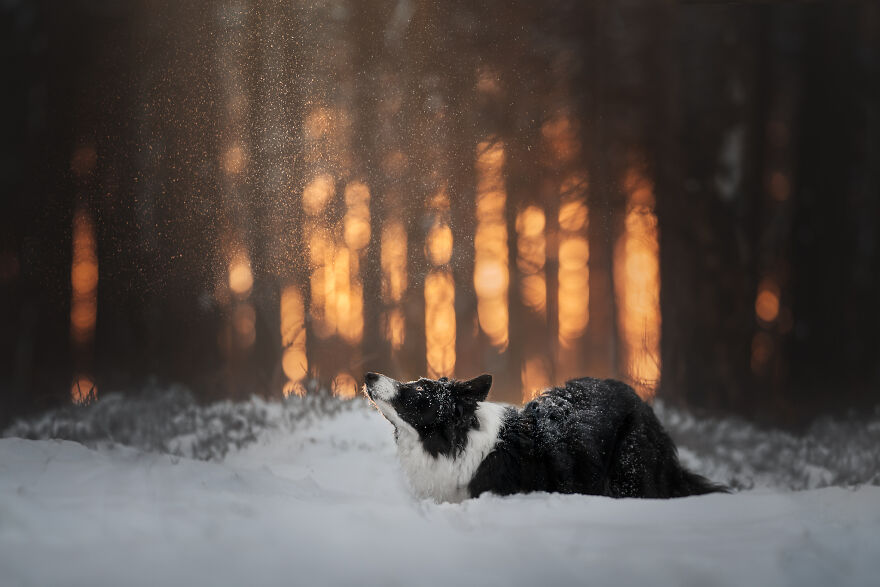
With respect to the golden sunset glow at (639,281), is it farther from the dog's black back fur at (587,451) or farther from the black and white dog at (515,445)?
the black and white dog at (515,445)

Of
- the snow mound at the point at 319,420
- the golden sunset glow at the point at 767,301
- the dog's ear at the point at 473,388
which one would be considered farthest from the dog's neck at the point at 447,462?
the golden sunset glow at the point at 767,301

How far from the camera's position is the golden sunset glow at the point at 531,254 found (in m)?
6.05

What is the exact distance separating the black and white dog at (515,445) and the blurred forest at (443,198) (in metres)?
1.97

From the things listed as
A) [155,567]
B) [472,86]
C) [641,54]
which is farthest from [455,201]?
[155,567]

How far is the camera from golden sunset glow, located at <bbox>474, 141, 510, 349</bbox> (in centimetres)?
596

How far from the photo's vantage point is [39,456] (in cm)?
304

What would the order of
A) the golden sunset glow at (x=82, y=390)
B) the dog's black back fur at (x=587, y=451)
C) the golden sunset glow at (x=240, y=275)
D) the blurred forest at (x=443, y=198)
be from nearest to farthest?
1. the dog's black back fur at (x=587, y=451)
2. the golden sunset glow at (x=82, y=390)
3. the blurred forest at (x=443, y=198)
4. the golden sunset glow at (x=240, y=275)

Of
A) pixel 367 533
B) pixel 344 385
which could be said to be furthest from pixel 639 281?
pixel 367 533

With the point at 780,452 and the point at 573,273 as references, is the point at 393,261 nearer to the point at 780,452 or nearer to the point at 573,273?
the point at 573,273

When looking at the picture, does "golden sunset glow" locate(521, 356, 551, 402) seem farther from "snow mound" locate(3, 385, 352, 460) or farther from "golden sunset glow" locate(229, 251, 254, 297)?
"golden sunset glow" locate(229, 251, 254, 297)

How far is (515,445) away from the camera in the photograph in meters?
3.66

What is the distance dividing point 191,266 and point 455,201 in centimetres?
275

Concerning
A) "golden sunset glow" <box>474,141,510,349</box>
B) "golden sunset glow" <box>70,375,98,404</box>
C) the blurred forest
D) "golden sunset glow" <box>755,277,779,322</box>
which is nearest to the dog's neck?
the blurred forest

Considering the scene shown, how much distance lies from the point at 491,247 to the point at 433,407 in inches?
110
